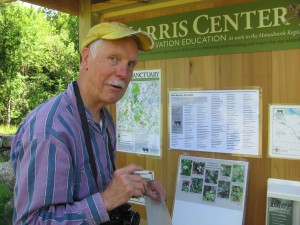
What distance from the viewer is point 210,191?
2.48m

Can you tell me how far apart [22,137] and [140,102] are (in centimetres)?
147

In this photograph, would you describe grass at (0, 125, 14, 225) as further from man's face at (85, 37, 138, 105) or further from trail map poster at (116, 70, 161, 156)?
man's face at (85, 37, 138, 105)

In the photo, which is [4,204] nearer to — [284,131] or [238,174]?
[238,174]

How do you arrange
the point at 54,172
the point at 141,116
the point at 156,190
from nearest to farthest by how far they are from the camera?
the point at 54,172
the point at 156,190
the point at 141,116

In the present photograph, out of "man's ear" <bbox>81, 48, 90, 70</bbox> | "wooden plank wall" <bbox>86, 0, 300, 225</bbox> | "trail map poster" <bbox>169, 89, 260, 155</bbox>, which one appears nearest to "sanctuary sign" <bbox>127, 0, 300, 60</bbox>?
"wooden plank wall" <bbox>86, 0, 300, 225</bbox>

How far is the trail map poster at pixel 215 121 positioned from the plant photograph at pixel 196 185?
0.70ft

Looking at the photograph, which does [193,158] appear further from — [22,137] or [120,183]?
[22,137]

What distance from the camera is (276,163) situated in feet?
7.30

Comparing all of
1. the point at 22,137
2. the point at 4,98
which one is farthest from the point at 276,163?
the point at 4,98

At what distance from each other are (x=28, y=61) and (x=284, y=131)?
47.7ft

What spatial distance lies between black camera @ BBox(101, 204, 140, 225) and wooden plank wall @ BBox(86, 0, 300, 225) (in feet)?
3.16

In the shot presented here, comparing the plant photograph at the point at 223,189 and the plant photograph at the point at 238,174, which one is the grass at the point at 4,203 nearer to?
the plant photograph at the point at 223,189

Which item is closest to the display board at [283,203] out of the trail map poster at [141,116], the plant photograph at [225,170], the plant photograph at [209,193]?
the plant photograph at [225,170]

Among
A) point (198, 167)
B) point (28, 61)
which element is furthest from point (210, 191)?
point (28, 61)
